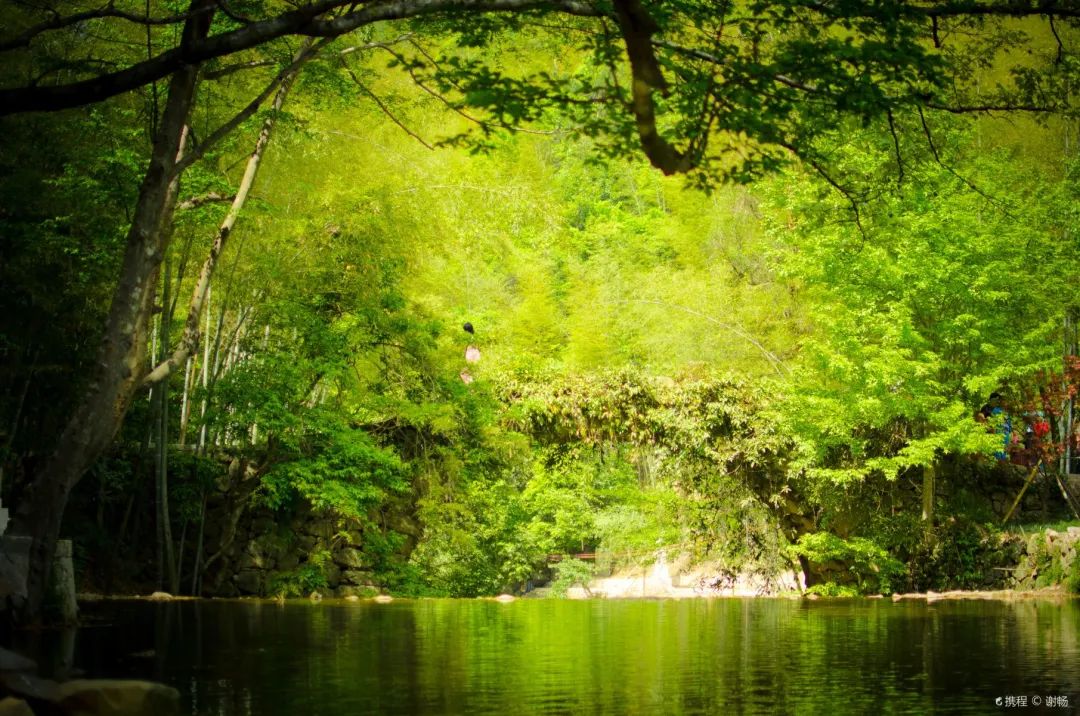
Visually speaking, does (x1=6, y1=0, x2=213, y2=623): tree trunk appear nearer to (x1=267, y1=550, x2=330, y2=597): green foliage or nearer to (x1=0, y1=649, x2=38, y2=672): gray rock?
(x1=0, y1=649, x2=38, y2=672): gray rock

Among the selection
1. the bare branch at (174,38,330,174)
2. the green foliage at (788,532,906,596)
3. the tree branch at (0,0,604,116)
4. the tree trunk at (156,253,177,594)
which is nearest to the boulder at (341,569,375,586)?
the tree trunk at (156,253,177,594)

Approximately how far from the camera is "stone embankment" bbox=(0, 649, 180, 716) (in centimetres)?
407

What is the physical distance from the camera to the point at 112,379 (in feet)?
24.0

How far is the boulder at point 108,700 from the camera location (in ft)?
13.5

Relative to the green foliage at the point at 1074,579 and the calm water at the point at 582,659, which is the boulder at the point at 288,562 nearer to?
the calm water at the point at 582,659

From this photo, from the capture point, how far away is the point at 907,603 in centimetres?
1308

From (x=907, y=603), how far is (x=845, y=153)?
6.67 m

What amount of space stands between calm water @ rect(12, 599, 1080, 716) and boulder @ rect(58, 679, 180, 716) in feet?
0.60

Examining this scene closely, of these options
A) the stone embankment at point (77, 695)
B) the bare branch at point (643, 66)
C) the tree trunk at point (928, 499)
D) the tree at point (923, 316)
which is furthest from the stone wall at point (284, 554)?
the bare branch at point (643, 66)

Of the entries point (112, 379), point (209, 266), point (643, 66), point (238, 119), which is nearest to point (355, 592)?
point (209, 266)

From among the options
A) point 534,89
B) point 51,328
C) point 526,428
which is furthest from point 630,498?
point 534,89

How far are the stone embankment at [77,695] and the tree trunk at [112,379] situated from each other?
10.5ft

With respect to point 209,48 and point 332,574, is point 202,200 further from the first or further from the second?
point 332,574

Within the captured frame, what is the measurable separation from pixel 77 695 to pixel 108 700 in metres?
0.13
